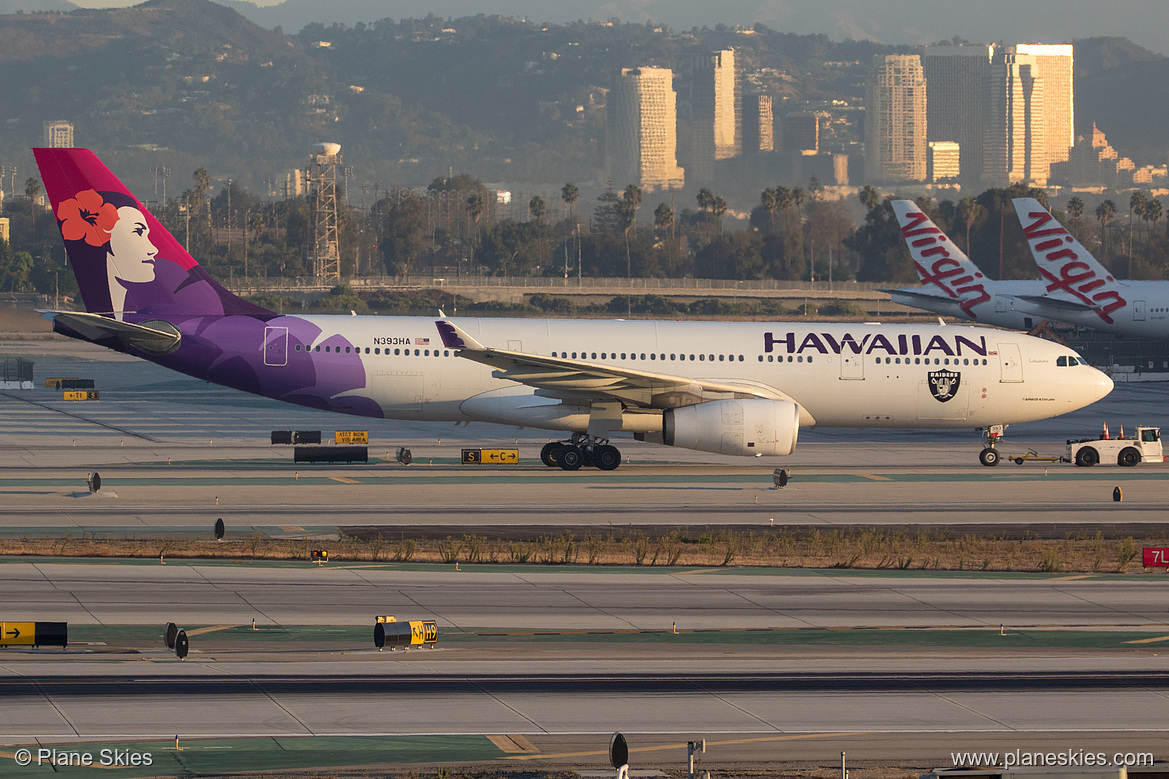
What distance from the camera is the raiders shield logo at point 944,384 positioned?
137 ft

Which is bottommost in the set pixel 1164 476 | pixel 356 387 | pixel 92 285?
pixel 1164 476

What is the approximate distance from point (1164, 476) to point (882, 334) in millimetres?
9908

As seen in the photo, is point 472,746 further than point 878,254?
No

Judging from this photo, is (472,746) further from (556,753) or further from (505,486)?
(505,486)

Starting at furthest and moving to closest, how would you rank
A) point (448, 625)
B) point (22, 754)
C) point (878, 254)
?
point (878, 254) → point (448, 625) → point (22, 754)

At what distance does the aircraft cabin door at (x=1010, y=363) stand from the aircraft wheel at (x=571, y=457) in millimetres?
13773

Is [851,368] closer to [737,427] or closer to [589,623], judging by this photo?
[737,427]

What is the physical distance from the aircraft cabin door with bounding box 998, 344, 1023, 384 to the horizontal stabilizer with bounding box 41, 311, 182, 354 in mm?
25593

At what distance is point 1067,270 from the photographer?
7812 centimetres

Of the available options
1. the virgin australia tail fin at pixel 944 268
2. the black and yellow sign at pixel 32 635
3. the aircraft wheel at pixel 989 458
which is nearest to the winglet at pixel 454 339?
the aircraft wheel at pixel 989 458

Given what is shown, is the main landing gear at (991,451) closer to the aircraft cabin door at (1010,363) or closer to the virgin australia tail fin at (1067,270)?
the aircraft cabin door at (1010,363)

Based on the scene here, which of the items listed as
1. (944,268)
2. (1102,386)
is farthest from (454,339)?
(944,268)

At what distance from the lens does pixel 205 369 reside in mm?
39938

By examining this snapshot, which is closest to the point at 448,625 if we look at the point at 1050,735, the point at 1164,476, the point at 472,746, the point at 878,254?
the point at 472,746
